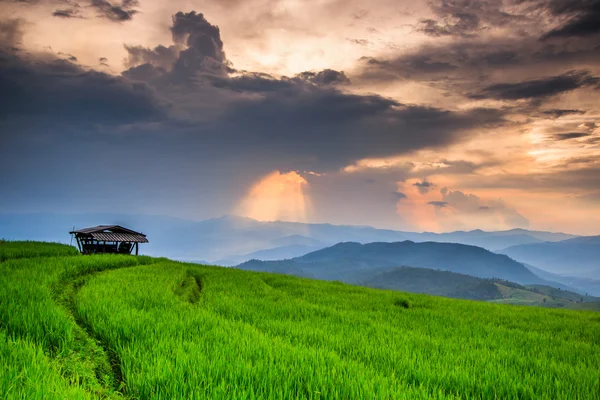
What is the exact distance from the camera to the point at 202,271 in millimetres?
24703

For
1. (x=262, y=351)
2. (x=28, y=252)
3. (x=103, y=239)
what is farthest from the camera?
(x=103, y=239)

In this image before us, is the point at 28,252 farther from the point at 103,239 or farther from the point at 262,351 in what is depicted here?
the point at 262,351

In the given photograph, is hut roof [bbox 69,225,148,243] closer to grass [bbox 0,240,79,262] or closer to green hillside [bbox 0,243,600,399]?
grass [bbox 0,240,79,262]

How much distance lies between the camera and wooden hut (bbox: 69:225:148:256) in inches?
1425

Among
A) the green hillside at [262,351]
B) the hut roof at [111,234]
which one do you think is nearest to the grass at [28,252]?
the hut roof at [111,234]

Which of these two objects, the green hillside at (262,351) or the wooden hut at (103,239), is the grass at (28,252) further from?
the green hillside at (262,351)

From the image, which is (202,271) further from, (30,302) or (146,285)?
(30,302)

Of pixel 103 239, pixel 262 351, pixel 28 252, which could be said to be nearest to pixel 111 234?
pixel 103 239

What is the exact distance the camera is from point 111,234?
Result: 37.3 metres

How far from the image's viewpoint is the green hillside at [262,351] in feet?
17.2

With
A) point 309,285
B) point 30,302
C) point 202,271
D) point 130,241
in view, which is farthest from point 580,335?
point 130,241

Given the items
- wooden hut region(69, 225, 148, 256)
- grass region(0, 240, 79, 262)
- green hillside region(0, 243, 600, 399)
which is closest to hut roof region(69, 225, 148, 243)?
A: wooden hut region(69, 225, 148, 256)

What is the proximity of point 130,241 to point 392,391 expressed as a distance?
38.1m

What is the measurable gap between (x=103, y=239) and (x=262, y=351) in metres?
36.0
